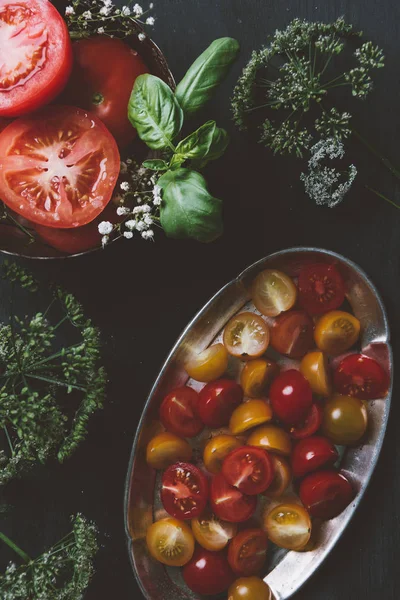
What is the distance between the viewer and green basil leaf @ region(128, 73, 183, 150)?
1.41m

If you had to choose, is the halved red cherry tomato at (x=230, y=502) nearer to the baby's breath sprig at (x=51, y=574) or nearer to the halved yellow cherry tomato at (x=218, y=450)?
the halved yellow cherry tomato at (x=218, y=450)

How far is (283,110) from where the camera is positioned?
1.72 meters

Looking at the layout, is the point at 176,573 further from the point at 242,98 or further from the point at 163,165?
the point at 242,98

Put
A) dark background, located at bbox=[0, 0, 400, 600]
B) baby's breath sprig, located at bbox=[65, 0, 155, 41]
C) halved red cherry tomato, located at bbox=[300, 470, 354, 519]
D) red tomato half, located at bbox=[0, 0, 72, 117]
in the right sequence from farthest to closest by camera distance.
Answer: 1. dark background, located at bbox=[0, 0, 400, 600]
2. halved red cherry tomato, located at bbox=[300, 470, 354, 519]
3. baby's breath sprig, located at bbox=[65, 0, 155, 41]
4. red tomato half, located at bbox=[0, 0, 72, 117]

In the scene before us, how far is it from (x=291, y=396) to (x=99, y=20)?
1006 millimetres

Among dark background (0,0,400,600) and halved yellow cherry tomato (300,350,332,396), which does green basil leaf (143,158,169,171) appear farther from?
halved yellow cherry tomato (300,350,332,396)

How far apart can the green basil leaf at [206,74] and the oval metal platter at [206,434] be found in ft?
1.39

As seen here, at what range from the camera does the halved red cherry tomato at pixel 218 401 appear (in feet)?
5.31

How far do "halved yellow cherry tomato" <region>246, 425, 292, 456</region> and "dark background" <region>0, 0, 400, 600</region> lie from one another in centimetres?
28

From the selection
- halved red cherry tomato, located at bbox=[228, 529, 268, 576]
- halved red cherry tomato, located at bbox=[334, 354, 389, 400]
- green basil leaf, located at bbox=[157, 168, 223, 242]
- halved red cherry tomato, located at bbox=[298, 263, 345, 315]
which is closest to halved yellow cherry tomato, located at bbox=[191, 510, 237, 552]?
halved red cherry tomato, located at bbox=[228, 529, 268, 576]

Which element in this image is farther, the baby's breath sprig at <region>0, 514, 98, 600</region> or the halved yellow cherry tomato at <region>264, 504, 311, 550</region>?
the halved yellow cherry tomato at <region>264, 504, 311, 550</region>

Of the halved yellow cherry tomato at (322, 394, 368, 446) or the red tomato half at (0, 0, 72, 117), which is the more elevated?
the red tomato half at (0, 0, 72, 117)

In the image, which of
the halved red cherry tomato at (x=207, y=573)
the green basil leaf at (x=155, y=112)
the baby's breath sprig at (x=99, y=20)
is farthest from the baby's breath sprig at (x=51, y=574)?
the baby's breath sprig at (x=99, y=20)

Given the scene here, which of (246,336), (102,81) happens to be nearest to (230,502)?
(246,336)
